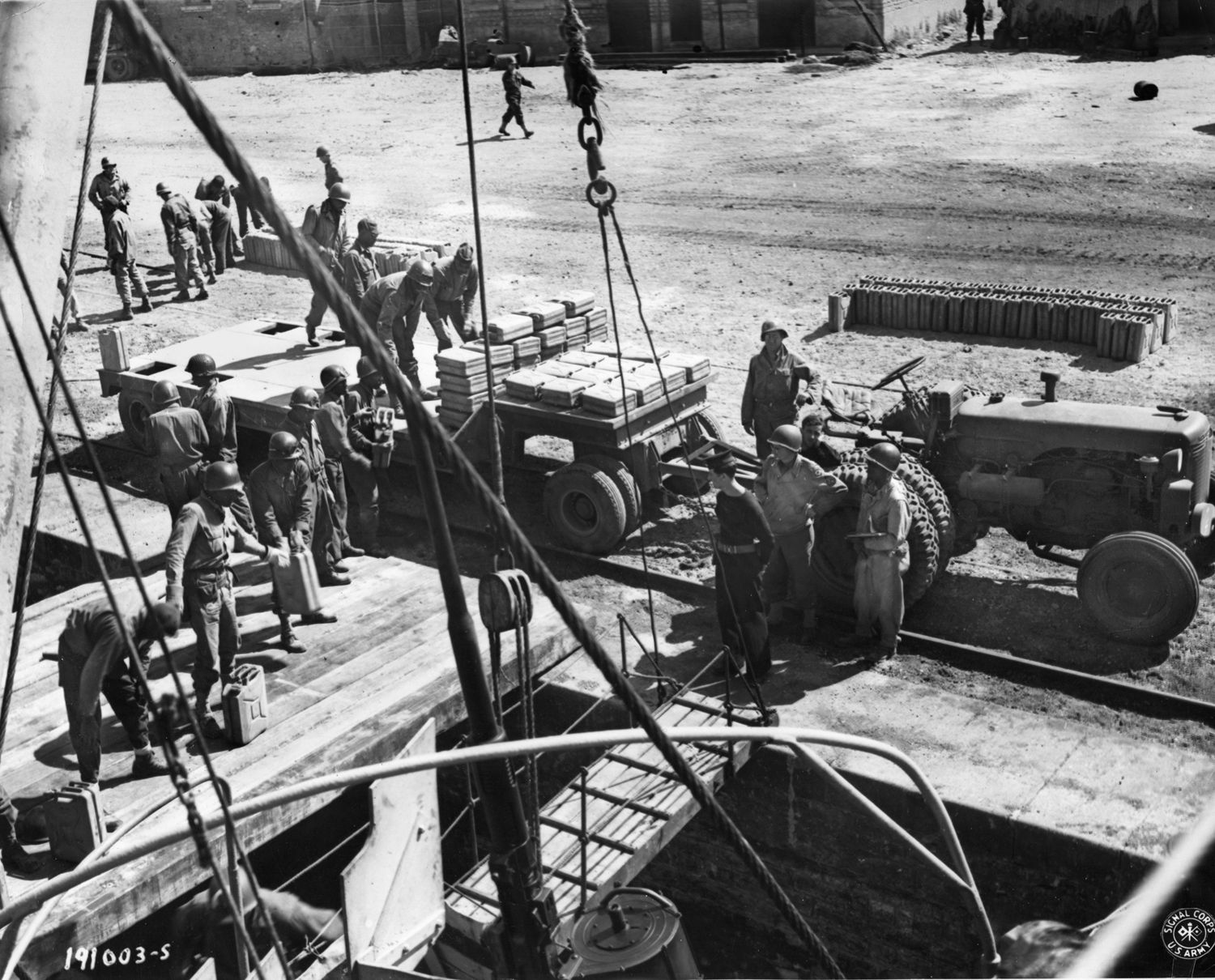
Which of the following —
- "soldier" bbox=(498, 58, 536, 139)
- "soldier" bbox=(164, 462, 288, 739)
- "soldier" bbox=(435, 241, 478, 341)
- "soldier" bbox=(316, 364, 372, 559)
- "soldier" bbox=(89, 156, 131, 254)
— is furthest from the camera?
"soldier" bbox=(498, 58, 536, 139)

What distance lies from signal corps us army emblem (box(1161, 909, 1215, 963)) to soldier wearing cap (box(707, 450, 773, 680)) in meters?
3.34

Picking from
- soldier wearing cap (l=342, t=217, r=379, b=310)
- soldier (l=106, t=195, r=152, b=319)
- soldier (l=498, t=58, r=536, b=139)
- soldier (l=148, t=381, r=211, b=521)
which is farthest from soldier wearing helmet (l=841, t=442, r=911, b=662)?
soldier (l=498, t=58, r=536, b=139)

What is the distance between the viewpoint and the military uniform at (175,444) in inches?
490

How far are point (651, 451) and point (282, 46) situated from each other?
32281mm

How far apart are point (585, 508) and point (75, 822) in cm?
607

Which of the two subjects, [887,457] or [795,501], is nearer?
[887,457]

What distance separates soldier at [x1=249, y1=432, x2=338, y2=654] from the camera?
1162 centimetres

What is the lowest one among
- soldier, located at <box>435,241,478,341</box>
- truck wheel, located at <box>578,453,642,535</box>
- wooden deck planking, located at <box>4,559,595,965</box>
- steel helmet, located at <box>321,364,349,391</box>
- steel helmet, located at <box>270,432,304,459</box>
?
wooden deck planking, located at <box>4,559,595,965</box>

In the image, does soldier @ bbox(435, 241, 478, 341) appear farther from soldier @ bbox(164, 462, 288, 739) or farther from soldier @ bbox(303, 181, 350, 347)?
soldier @ bbox(164, 462, 288, 739)

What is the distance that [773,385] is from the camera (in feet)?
44.0

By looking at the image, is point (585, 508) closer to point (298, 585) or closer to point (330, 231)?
point (298, 585)

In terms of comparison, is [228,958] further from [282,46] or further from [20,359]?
[282,46]

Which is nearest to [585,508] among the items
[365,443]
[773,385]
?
[773,385]

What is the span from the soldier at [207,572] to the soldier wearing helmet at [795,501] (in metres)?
4.12
